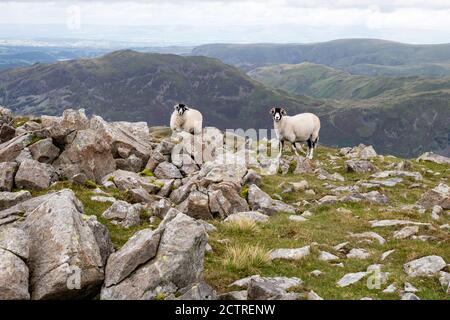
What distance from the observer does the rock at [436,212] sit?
23.8 m

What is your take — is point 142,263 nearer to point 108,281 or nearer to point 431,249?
point 108,281

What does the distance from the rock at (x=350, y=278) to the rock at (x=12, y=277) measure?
30.0 feet

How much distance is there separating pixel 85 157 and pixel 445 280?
19.3 m

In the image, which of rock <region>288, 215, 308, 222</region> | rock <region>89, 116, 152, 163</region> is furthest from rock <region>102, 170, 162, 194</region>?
rock <region>288, 215, 308, 222</region>

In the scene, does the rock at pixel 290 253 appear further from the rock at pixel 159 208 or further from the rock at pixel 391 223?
the rock at pixel 391 223

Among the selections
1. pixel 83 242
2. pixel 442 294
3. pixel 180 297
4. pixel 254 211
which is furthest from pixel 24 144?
pixel 442 294

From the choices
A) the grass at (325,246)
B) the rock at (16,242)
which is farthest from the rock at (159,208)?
the rock at (16,242)

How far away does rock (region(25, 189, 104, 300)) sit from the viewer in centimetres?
1128

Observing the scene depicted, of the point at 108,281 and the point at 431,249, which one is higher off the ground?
the point at 108,281

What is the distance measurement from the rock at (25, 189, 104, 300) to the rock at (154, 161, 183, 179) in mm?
14739

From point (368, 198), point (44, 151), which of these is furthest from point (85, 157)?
point (368, 198)
